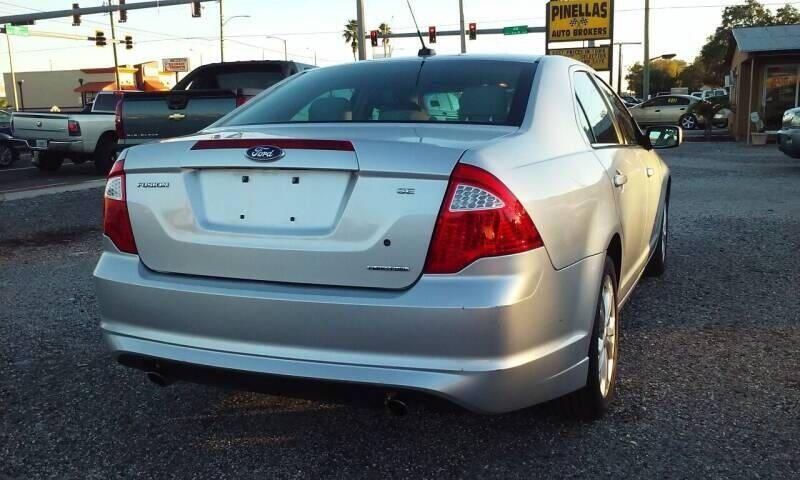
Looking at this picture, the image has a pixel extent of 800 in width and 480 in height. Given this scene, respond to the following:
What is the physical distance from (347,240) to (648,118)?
31305 millimetres

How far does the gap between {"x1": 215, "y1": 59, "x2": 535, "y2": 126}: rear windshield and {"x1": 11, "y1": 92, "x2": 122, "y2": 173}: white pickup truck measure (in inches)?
517

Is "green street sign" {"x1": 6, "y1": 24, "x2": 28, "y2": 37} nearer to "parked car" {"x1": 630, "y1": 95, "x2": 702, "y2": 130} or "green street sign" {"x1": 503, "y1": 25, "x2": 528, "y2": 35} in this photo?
"green street sign" {"x1": 503, "y1": 25, "x2": 528, "y2": 35}

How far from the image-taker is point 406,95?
3406 millimetres

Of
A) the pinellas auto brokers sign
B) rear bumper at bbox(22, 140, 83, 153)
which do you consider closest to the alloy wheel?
rear bumper at bbox(22, 140, 83, 153)

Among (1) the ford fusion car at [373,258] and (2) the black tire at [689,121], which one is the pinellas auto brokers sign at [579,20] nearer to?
(2) the black tire at [689,121]

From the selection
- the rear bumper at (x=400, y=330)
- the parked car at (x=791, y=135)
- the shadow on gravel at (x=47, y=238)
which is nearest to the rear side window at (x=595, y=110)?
the rear bumper at (x=400, y=330)

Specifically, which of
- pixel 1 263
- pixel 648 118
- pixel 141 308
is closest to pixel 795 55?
pixel 648 118

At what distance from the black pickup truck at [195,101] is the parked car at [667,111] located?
23688mm

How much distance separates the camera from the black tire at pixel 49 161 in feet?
53.9

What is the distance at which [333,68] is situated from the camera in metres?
3.99

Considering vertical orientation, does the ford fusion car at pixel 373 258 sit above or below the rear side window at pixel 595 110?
below

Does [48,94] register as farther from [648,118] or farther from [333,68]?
[333,68]

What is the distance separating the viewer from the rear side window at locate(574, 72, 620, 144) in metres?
3.63

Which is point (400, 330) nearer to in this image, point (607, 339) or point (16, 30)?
point (607, 339)
